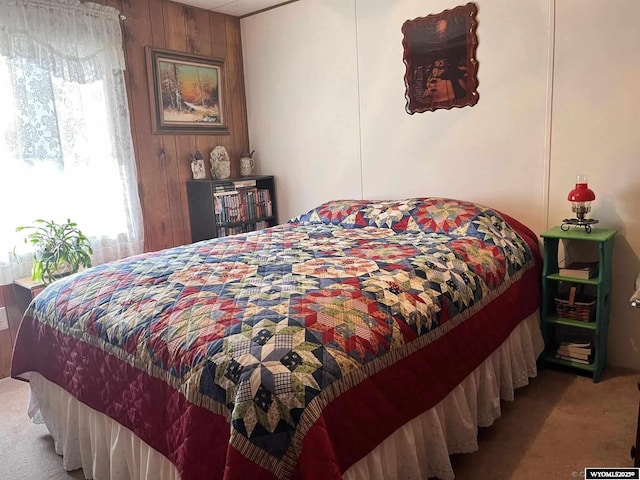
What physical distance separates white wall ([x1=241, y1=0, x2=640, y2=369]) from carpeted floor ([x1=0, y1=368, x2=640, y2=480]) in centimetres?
42

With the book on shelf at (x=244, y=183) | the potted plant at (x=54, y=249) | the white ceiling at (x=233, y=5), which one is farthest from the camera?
the book on shelf at (x=244, y=183)

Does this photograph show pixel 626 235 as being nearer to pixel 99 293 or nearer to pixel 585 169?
pixel 585 169

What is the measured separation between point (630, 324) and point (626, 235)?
48cm

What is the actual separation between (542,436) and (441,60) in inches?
84.5

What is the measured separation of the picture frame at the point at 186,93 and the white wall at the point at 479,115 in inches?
13.2

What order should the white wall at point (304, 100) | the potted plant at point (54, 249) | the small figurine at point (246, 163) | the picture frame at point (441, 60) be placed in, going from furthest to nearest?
1. the small figurine at point (246, 163)
2. the white wall at point (304, 100)
3. the picture frame at point (441, 60)
4. the potted plant at point (54, 249)

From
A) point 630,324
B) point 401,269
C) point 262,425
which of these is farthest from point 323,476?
point 630,324

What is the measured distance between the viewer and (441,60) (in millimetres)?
2963

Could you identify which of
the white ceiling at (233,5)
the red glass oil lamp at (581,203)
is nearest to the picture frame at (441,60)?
the red glass oil lamp at (581,203)

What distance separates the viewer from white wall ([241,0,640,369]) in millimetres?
2463

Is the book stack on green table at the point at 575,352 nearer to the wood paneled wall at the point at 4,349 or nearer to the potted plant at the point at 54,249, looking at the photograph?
the potted plant at the point at 54,249

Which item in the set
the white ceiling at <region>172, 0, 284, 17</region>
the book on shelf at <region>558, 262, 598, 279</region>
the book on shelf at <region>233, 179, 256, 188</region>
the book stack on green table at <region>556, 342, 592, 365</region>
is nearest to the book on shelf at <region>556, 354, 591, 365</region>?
the book stack on green table at <region>556, 342, 592, 365</region>

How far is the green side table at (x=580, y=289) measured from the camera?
235 centimetres

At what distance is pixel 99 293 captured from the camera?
186 cm
